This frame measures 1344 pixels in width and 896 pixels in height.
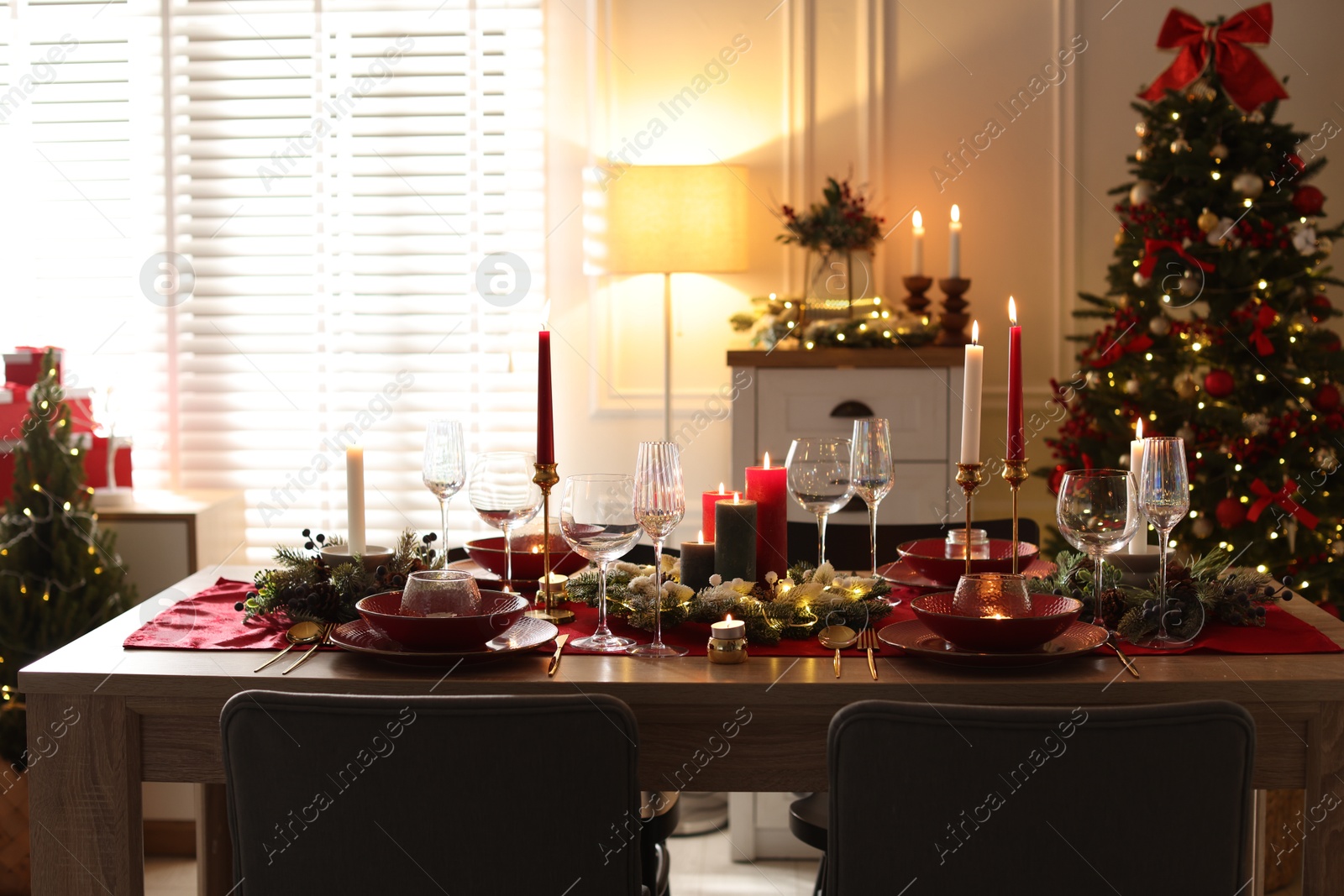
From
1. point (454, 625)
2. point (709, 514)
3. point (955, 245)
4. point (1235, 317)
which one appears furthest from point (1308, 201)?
point (454, 625)

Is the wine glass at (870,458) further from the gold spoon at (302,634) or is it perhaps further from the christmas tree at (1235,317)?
the christmas tree at (1235,317)

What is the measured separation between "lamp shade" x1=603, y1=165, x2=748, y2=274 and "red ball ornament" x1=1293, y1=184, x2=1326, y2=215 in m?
1.42

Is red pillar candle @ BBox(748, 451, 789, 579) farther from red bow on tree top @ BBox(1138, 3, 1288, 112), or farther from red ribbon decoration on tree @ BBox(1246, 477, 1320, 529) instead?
red bow on tree top @ BBox(1138, 3, 1288, 112)

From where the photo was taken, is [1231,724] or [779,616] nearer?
[1231,724]

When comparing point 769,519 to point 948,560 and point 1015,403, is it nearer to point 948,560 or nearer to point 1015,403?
point 948,560

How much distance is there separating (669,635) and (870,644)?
0.27 metres

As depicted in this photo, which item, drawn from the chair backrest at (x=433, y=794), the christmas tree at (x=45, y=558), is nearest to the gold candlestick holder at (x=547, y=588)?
the chair backrest at (x=433, y=794)

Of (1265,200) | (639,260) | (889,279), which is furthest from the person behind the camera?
(889,279)

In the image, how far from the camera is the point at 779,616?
5.10ft

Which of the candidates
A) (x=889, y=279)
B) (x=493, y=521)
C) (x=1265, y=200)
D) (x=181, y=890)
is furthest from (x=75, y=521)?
(x=1265, y=200)

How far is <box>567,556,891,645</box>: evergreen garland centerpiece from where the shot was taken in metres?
1.55

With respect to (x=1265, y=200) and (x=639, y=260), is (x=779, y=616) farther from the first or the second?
(x=1265, y=200)

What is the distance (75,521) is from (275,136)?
54.7 inches

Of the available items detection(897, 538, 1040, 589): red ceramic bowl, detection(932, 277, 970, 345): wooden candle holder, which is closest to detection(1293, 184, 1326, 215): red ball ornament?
detection(932, 277, 970, 345): wooden candle holder
